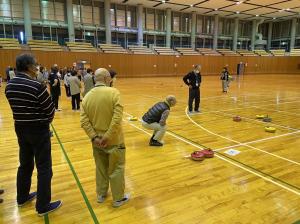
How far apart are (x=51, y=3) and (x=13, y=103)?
24.7m

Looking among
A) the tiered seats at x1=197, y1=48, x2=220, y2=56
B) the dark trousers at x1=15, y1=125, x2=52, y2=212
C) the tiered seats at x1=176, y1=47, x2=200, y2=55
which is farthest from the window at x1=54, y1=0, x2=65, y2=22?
the dark trousers at x1=15, y1=125, x2=52, y2=212

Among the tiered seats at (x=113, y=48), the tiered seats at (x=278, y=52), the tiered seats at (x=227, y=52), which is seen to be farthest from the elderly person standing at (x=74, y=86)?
the tiered seats at (x=278, y=52)

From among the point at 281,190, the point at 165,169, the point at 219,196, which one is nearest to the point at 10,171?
the point at 165,169

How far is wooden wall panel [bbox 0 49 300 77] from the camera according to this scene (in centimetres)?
2229

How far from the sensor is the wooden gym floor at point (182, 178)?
2.75 m

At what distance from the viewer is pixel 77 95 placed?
28.9ft

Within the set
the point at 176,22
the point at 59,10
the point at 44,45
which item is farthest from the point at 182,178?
the point at 176,22

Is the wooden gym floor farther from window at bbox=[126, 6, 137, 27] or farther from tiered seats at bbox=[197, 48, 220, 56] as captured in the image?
tiered seats at bbox=[197, 48, 220, 56]

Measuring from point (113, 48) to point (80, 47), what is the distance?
347 centimetres

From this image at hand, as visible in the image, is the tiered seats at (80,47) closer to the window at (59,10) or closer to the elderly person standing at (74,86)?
the window at (59,10)

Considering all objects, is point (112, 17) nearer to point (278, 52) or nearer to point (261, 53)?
point (261, 53)

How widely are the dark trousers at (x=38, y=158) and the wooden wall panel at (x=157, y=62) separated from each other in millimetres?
21352

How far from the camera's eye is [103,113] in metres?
2.65

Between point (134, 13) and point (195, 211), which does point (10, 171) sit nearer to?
point (195, 211)
